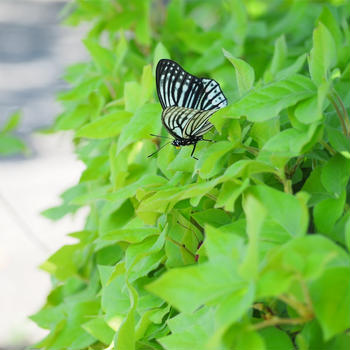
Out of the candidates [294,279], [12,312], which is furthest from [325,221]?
[12,312]

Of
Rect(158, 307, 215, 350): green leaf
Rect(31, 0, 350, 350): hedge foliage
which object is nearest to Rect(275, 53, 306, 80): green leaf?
Rect(31, 0, 350, 350): hedge foliage

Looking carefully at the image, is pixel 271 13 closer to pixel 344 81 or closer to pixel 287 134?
pixel 344 81

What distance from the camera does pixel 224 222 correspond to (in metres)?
0.87

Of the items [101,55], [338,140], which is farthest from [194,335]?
[101,55]

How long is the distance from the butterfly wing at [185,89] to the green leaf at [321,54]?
22 cm

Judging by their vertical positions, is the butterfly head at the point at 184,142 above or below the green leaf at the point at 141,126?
below

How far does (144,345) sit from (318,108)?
1.38ft

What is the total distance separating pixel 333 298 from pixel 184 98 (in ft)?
1.86

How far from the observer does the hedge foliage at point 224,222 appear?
55cm

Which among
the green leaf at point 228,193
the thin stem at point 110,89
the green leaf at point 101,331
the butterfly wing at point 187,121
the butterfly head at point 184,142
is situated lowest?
the green leaf at point 101,331

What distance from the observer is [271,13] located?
2039 mm

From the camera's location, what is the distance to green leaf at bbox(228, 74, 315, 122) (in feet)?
2.49

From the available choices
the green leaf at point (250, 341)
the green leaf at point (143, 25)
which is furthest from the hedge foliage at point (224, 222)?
the green leaf at point (143, 25)

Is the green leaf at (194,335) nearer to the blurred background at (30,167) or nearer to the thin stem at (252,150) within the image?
the thin stem at (252,150)
